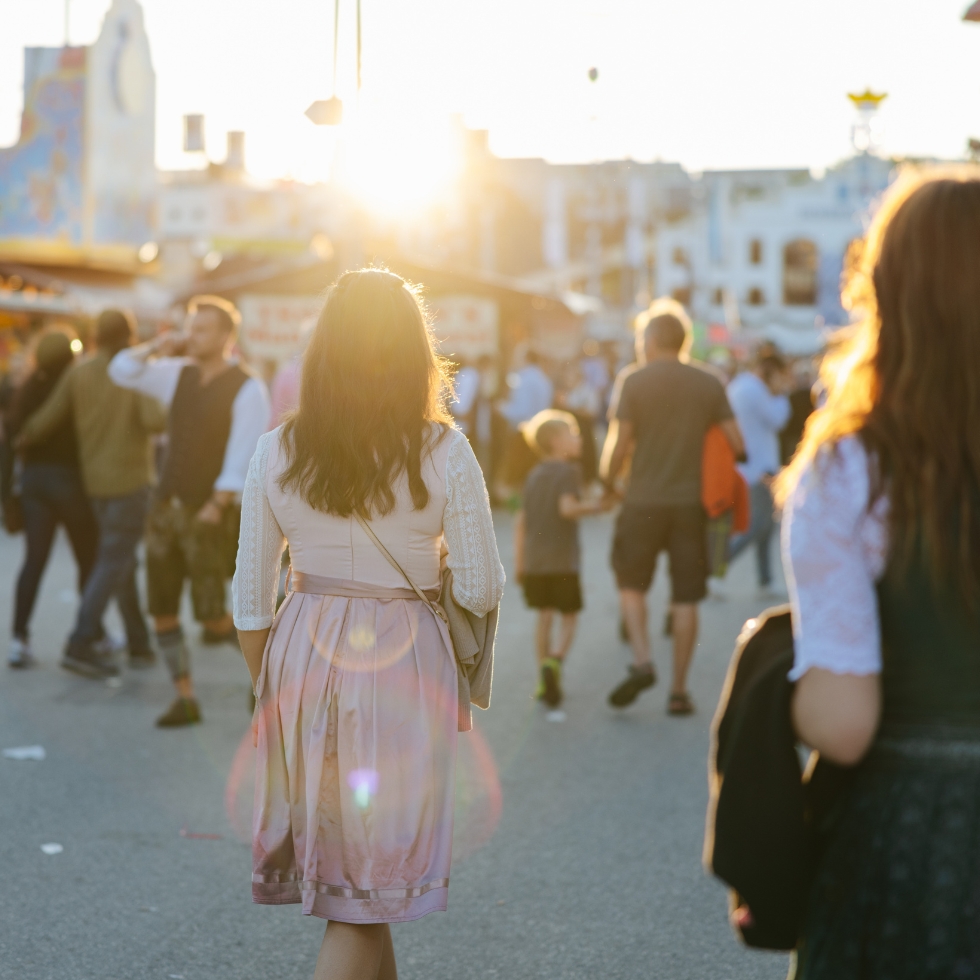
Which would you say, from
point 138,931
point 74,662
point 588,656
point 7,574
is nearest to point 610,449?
point 588,656

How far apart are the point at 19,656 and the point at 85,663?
0.57 metres

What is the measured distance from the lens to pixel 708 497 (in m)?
7.22

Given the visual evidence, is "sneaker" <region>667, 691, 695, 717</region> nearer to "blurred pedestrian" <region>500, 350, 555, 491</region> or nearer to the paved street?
the paved street

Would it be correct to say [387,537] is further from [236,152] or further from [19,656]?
[236,152]

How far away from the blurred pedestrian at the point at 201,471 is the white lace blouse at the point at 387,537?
3.37 metres

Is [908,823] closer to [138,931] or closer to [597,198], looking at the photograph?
[138,931]

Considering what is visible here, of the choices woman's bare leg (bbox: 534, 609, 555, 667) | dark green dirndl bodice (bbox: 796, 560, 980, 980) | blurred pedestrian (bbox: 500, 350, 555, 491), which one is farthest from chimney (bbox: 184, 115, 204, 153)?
dark green dirndl bodice (bbox: 796, 560, 980, 980)

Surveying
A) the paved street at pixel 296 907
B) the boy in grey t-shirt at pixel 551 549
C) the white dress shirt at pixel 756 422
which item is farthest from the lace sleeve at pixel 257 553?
the white dress shirt at pixel 756 422

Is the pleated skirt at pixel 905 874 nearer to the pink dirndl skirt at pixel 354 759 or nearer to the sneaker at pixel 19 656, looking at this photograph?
the pink dirndl skirt at pixel 354 759

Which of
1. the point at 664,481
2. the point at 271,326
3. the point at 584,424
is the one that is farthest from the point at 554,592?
the point at 271,326

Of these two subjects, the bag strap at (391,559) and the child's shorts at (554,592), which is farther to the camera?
the child's shorts at (554,592)

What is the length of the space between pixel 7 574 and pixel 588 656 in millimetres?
5916

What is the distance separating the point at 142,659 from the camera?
8531 millimetres

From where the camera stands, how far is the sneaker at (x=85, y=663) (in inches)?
315
